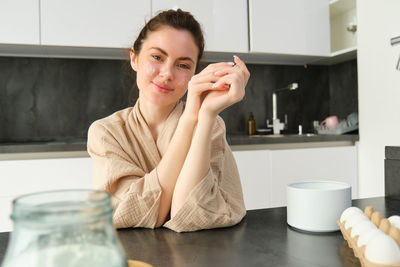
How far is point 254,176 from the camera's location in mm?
2242

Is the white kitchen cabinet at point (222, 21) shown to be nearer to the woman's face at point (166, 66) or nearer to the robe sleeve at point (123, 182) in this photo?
the woman's face at point (166, 66)

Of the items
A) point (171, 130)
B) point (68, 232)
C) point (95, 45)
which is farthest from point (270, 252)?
point (95, 45)

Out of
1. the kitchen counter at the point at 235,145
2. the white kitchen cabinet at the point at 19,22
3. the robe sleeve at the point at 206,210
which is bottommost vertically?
the robe sleeve at the point at 206,210

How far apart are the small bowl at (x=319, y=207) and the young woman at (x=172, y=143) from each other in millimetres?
148

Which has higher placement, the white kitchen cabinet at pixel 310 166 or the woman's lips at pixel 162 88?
the woman's lips at pixel 162 88

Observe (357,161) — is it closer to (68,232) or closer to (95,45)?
(95,45)

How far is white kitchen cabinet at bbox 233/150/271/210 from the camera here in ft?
7.28

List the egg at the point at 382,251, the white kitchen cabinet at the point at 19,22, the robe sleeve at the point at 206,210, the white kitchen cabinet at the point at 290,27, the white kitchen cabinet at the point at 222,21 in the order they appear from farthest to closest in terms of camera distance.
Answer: the white kitchen cabinet at the point at 290,27 < the white kitchen cabinet at the point at 222,21 < the white kitchen cabinet at the point at 19,22 < the robe sleeve at the point at 206,210 < the egg at the point at 382,251

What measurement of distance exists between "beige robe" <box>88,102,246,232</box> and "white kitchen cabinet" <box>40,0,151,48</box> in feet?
3.98

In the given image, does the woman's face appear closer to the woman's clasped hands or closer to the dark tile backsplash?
the woman's clasped hands

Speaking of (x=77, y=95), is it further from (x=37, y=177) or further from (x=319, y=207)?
(x=319, y=207)

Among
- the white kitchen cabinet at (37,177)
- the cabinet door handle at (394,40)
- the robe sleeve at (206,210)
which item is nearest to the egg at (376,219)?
Result: the robe sleeve at (206,210)

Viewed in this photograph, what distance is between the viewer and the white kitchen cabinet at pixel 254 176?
2.22 meters

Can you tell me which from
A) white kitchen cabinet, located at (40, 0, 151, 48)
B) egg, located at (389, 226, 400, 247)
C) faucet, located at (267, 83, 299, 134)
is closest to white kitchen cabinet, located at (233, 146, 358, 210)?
faucet, located at (267, 83, 299, 134)
